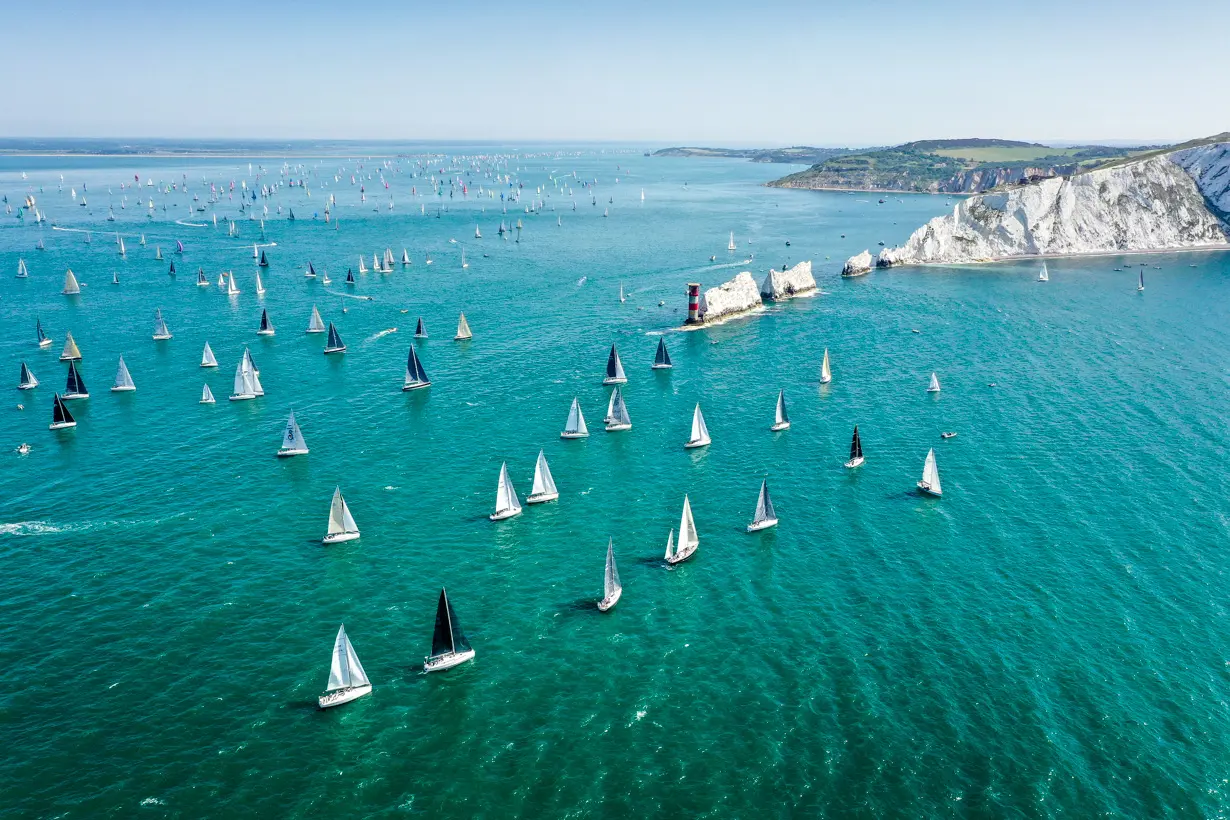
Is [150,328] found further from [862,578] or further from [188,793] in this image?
[862,578]

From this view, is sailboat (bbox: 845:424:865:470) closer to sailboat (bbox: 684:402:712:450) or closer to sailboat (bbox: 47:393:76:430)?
sailboat (bbox: 684:402:712:450)

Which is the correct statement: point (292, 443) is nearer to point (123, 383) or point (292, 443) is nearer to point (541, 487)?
point (541, 487)

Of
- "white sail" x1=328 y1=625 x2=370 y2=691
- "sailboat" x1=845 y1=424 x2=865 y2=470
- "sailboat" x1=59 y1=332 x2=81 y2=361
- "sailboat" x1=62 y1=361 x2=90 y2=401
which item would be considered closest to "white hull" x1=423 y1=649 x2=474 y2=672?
"white sail" x1=328 y1=625 x2=370 y2=691

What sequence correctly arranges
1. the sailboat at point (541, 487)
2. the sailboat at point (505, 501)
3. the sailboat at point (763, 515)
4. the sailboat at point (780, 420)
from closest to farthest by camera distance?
1. the sailboat at point (763, 515)
2. the sailboat at point (505, 501)
3. the sailboat at point (541, 487)
4. the sailboat at point (780, 420)

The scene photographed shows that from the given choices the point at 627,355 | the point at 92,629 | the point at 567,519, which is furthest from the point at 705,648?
the point at 627,355

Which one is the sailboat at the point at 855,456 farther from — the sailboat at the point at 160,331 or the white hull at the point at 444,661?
the sailboat at the point at 160,331

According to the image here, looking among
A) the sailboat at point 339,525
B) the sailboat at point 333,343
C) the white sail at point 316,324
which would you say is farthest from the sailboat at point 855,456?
the white sail at point 316,324
